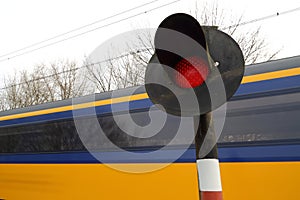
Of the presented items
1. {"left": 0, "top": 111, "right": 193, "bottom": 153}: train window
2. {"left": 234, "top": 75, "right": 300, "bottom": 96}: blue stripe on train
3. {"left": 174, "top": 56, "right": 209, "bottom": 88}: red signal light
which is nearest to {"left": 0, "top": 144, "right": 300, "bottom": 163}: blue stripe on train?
{"left": 0, "top": 111, "right": 193, "bottom": 153}: train window

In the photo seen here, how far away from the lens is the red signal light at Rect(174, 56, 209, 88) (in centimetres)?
208

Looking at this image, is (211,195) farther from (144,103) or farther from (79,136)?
(79,136)

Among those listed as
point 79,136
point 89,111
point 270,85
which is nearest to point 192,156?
point 270,85

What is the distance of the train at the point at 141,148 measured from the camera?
3.80 metres

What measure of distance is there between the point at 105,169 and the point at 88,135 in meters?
0.82

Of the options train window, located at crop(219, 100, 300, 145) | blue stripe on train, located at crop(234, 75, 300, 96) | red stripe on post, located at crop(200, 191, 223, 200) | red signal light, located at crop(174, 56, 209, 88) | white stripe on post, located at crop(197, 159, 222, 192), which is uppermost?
blue stripe on train, located at crop(234, 75, 300, 96)

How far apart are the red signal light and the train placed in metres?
2.02

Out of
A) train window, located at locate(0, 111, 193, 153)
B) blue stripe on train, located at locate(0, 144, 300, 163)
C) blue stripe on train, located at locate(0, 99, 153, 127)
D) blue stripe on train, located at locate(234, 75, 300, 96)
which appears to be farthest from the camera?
blue stripe on train, located at locate(0, 99, 153, 127)

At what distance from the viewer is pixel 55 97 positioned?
2978cm

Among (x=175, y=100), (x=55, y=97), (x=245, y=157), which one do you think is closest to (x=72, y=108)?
(x=245, y=157)

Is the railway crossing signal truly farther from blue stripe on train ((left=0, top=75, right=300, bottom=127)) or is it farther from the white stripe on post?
blue stripe on train ((left=0, top=75, right=300, bottom=127))

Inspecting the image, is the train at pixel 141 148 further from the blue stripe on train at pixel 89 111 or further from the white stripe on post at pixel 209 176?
the white stripe on post at pixel 209 176

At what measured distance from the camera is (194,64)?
2.08 metres

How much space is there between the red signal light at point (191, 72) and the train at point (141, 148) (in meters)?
2.02
